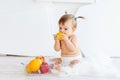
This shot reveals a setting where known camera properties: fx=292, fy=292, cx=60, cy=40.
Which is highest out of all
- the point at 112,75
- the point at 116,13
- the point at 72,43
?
the point at 116,13

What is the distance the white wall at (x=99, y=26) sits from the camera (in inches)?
57.8

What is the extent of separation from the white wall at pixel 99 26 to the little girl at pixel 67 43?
283mm

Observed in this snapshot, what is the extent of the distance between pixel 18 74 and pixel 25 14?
0.43 meters

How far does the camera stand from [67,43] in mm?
1148

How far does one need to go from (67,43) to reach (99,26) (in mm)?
383

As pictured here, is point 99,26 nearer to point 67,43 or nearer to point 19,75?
point 67,43

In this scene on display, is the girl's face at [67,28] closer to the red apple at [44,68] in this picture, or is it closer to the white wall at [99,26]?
the red apple at [44,68]

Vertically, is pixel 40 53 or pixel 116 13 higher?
pixel 116 13

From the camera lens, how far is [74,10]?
4.93 ft

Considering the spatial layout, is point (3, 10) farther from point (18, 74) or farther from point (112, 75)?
point (112, 75)

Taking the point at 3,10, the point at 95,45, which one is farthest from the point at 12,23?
the point at 95,45

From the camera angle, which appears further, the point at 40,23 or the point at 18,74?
the point at 40,23

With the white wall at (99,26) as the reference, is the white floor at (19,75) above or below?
below

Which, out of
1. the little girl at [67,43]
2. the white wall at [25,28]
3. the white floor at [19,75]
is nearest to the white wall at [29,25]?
the white wall at [25,28]
